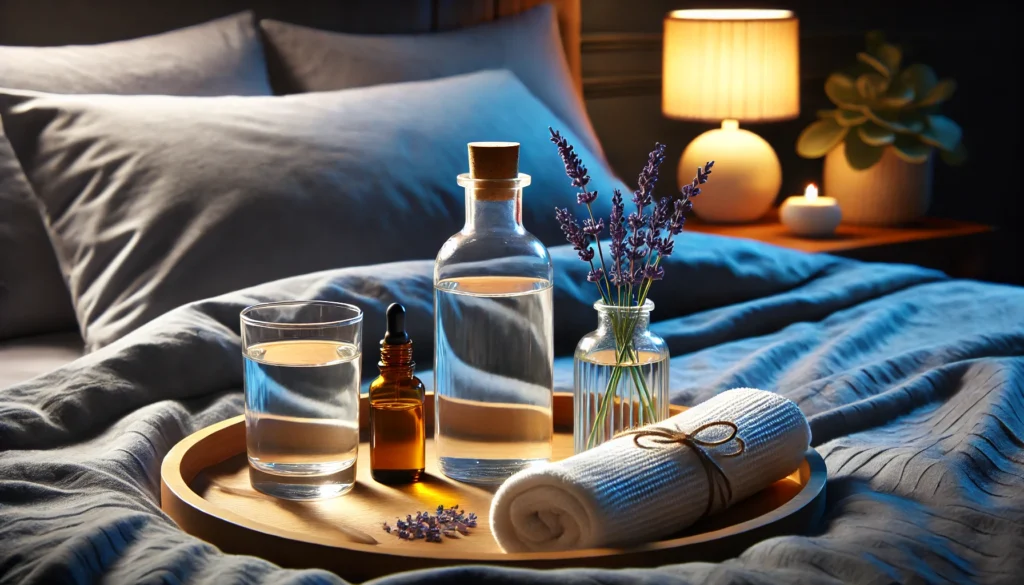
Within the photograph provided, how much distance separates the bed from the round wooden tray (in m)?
0.03

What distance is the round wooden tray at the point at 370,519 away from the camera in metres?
0.81

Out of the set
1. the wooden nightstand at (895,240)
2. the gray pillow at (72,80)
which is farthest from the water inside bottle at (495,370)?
the wooden nightstand at (895,240)

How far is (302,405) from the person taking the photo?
97 cm

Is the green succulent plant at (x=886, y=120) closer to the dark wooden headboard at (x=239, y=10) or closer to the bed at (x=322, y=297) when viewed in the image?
the dark wooden headboard at (x=239, y=10)

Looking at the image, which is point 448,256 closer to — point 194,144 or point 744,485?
point 744,485

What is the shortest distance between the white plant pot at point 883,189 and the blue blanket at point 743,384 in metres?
1.05

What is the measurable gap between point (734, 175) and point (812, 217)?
8.8 inches

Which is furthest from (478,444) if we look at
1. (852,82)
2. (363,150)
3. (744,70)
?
(852,82)

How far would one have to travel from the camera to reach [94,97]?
1.85m

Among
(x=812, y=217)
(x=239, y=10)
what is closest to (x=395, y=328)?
(x=239, y=10)

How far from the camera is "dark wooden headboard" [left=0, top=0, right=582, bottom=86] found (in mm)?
2146

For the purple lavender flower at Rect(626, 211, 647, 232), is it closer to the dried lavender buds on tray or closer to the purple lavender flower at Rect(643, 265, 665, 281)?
the purple lavender flower at Rect(643, 265, 665, 281)

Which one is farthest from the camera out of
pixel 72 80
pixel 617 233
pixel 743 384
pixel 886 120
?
pixel 886 120

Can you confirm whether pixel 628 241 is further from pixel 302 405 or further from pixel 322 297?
pixel 322 297
